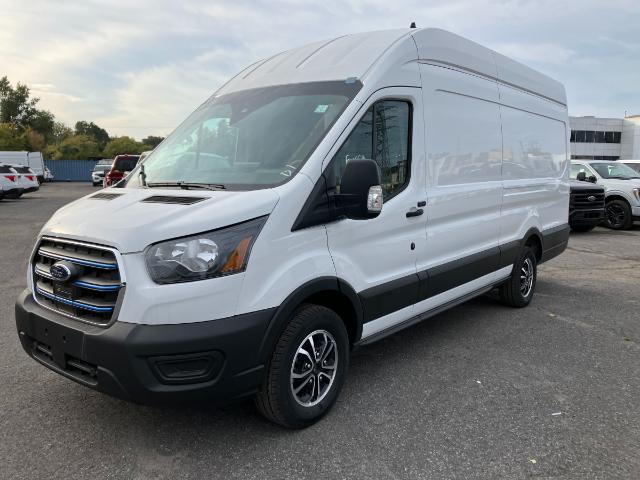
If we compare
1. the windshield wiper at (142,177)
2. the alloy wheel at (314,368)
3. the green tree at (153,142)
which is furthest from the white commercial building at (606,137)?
the alloy wheel at (314,368)

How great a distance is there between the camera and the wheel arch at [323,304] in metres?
2.88

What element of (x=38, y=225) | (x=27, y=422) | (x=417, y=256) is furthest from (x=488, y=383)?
(x=38, y=225)

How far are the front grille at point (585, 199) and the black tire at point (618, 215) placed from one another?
72.6 inches

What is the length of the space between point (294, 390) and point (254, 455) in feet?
1.40

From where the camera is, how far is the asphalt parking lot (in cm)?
284

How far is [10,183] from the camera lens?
24.3 m

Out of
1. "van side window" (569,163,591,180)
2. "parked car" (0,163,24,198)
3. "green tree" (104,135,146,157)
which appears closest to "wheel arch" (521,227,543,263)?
"van side window" (569,163,591,180)

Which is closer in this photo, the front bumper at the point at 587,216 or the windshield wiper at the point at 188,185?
the windshield wiper at the point at 188,185

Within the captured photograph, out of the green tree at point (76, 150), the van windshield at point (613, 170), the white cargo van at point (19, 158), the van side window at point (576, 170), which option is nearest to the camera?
the van side window at point (576, 170)

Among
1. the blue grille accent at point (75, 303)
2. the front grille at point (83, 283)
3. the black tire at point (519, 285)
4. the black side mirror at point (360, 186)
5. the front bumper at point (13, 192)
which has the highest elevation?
the black side mirror at point (360, 186)

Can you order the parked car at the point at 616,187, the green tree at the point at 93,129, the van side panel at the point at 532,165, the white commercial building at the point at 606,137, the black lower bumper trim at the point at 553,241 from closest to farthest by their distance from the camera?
1. the van side panel at the point at 532,165
2. the black lower bumper trim at the point at 553,241
3. the parked car at the point at 616,187
4. the white commercial building at the point at 606,137
5. the green tree at the point at 93,129

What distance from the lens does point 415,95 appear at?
3.97 m

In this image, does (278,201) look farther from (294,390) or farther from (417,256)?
(417,256)

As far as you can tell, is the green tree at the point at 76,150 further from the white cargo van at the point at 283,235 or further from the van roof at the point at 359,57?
the white cargo van at the point at 283,235
